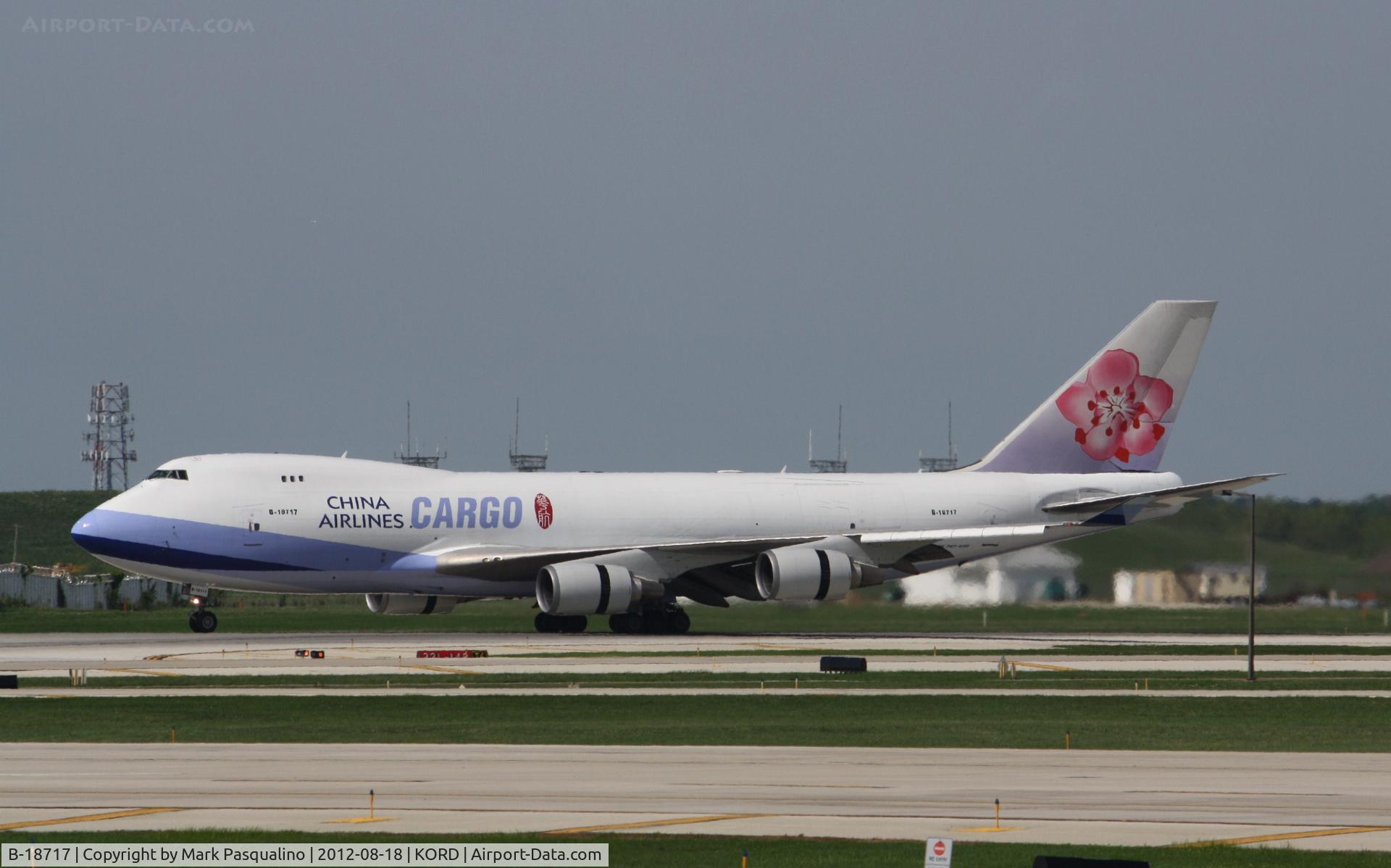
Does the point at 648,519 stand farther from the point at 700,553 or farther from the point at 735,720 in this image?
the point at 735,720

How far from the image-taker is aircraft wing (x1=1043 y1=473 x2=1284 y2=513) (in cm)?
5503

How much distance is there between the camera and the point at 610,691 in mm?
36250

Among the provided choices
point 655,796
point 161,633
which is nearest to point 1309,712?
point 655,796

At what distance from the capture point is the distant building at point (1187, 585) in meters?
55.0

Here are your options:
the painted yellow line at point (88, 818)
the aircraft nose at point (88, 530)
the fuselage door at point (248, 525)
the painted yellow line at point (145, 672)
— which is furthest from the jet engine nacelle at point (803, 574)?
the painted yellow line at point (88, 818)

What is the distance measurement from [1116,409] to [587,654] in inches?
934

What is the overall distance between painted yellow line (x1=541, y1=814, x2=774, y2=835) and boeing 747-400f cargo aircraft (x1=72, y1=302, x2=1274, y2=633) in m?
34.6

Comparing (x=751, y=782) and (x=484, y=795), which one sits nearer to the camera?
(x=484, y=795)

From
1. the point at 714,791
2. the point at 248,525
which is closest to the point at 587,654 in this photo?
the point at 248,525

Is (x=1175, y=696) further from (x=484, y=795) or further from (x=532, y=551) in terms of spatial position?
(x=532, y=551)

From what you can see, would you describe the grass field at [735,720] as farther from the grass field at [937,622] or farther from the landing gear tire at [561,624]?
the landing gear tire at [561,624]

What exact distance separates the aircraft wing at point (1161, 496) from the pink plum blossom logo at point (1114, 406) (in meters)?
2.49

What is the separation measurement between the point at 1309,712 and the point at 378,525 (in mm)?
28693

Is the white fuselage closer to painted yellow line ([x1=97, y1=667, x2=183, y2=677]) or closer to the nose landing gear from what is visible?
the nose landing gear
